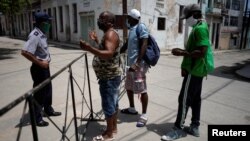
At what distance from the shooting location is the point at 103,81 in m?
3.09

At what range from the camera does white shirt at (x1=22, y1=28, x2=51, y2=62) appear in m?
3.45

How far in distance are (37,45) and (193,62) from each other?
94.4 inches

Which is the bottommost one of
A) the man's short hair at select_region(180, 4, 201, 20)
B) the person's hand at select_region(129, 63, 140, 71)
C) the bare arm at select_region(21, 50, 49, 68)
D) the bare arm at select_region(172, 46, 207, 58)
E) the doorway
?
the person's hand at select_region(129, 63, 140, 71)

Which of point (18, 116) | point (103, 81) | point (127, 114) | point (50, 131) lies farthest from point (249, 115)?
point (18, 116)

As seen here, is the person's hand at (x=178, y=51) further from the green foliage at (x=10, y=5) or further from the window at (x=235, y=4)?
the window at (x=235, y=4)

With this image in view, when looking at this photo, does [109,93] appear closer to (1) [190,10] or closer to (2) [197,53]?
(2) [197,53]

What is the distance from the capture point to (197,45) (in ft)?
10.0

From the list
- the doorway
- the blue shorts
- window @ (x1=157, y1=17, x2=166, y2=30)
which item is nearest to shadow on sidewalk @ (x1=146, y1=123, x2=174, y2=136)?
the blue shorts

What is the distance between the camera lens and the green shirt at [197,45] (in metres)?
3.02

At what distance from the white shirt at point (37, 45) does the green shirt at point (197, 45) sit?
2224mm

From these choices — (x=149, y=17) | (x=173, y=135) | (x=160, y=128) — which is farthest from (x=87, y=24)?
(x=173, y=135)

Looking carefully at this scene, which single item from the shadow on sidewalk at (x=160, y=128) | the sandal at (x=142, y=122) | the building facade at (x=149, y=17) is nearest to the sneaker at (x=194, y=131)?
the shadow on sidewalk at (x=160, y=128)

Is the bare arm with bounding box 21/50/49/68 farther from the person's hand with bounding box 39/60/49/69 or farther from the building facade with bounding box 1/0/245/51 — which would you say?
the building facade with bounding box 1/0/245/51

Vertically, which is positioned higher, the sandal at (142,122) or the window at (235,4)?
the window at (235,4)
